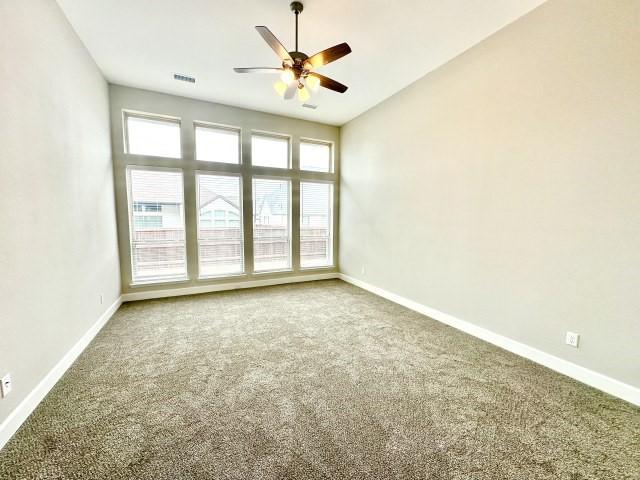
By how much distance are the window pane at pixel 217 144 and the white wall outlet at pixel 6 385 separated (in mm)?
3596

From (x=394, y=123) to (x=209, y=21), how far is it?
2.75m

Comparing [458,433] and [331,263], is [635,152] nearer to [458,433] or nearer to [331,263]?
[458,433]

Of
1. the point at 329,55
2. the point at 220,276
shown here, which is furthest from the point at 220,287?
the point at 329,55

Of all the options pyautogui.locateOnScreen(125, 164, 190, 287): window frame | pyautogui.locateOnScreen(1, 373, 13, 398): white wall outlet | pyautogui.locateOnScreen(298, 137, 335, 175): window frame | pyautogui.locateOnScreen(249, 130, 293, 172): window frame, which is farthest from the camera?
pyautogui.locateOnScreen(298, 137, 335, 175): window frame

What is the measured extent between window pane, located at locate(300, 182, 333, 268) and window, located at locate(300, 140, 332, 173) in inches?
13.5

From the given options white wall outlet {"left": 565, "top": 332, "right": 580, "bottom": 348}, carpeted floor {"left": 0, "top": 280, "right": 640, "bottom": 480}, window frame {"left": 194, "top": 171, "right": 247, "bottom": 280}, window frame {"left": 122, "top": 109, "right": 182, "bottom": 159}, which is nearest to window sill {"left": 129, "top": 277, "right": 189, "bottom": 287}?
window frame {"left": 194, "top": 171, "right": 247, "bottom": 280}

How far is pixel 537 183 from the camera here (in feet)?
7.88

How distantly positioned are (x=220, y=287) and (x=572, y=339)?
4730 millimetres

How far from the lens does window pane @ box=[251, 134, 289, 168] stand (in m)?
4.81

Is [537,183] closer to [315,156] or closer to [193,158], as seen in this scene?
[315,156]

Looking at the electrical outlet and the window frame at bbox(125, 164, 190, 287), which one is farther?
the window frame at bbox(125, 164, 190, 287)

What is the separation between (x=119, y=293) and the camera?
3.90 metres

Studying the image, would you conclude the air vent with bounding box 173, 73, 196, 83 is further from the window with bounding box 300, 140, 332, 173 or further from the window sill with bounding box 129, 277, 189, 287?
the window sill with bounding box 129, 277, 189, 287

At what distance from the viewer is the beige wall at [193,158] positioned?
387cm
